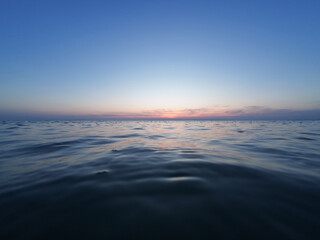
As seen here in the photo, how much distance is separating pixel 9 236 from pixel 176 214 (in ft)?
6.61

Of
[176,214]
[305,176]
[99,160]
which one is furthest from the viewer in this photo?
[99,160]

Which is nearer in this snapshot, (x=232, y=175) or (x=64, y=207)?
(x=64, y=207)

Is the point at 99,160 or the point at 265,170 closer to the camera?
the point at 265,170

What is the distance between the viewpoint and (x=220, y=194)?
2.45m

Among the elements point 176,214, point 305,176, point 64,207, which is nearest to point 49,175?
point 64,207

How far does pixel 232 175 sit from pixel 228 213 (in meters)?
1.55

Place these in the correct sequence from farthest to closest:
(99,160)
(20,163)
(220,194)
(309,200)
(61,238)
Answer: (99,160), (20,163), (220,194), (309,200), (61,238)

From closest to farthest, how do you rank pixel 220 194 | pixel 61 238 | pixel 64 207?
pixel 61 238, pixel 64 207, pixel 220 194

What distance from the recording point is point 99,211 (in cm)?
202

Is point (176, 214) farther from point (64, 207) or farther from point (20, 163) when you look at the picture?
point (20, 163)

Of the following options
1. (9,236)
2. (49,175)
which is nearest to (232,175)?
(9,236)

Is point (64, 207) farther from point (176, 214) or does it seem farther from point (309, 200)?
point (309, 200)

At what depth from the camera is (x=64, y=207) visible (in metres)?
2.11

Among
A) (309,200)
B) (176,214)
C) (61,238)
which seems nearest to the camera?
(61,238)
